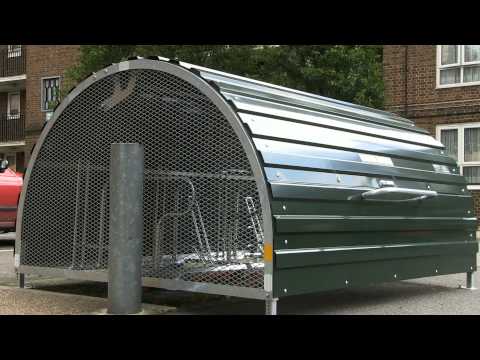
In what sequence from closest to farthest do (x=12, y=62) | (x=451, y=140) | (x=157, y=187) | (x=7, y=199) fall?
(x=157, y=187), (x=7, y=199), (x=451, y=140), (x=12, y=62)

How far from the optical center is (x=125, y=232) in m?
6.09

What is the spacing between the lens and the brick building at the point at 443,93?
60.2 ft

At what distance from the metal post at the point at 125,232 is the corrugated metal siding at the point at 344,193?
104cm

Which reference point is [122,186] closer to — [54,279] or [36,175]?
[36,175]

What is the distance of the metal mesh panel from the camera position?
6.61 m

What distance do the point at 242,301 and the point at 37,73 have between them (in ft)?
75.8

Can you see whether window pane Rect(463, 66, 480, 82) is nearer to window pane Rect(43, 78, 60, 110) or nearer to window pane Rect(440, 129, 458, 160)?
window pane Rect(440, 129, 458, 160)

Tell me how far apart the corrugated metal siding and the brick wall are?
21234 mm

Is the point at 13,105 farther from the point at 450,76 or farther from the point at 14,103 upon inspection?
the point at 450,76

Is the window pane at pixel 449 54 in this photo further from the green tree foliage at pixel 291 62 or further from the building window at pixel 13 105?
the building window at pixel 13 105

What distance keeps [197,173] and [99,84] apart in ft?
4.54

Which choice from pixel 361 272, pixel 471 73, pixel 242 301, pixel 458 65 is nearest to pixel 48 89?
pixel 458 65

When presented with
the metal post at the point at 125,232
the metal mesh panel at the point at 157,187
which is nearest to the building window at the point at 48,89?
the metal mesh panel at the point at 157,187

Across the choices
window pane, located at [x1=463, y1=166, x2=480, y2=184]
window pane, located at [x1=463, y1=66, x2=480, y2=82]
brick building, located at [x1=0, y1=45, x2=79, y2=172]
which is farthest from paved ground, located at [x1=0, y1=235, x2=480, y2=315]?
→ brick building, located at [x1=0, y1=45, x2=79, y2=172]
